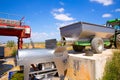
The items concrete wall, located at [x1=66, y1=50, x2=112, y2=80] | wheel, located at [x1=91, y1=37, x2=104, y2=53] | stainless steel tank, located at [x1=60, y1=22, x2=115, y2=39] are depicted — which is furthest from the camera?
wheel, located at [x1=91, y1=37, x2=104, y2=53]

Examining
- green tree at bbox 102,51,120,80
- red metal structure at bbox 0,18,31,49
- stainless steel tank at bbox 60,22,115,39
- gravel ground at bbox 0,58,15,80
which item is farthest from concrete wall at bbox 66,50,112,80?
red metal structure at bbox 0,18,31,49

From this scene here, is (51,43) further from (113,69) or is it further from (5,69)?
(5,69)

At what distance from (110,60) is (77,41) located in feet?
6.06

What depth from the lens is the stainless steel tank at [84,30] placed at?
6.01m

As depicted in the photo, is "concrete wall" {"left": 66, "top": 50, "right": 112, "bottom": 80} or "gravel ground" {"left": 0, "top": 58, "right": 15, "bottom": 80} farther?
"gravel ground" {"left": 0, "top": 58, "right": 15, "bottom": 80}

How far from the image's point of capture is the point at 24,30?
11.9m

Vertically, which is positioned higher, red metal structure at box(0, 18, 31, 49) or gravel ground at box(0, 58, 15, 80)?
red metal structure at box(0, 18, 31, 49)

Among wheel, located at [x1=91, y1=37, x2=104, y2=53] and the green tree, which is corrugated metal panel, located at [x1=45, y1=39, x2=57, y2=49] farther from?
the green tree

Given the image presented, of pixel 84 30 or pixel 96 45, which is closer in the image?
pixel 84 30

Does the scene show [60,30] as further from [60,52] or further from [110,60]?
[110,60]

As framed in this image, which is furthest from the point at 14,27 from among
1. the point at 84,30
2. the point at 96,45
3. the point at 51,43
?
the point at 96,45

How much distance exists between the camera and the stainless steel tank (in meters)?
6.01

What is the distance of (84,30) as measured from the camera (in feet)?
19.7

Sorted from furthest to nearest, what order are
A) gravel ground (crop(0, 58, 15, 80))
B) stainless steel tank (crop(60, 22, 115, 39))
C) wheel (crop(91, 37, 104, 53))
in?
gravel ground (crop(0, 58, 15, 80))
wheel (crop(91, 37, 104, 53))
stainless steel tank (crop(60, 22, 115, 39))
